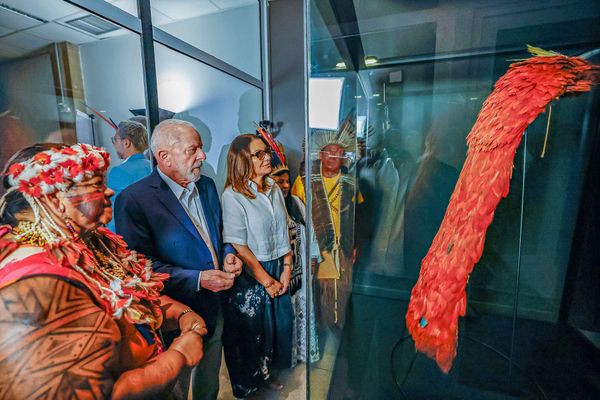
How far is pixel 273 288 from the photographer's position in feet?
3.93

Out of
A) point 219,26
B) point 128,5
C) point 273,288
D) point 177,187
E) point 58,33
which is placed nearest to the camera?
point 58,33

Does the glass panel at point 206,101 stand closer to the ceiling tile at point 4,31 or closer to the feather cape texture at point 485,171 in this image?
the ceiling tile at point 4,31

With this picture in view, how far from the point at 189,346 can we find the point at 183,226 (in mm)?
365

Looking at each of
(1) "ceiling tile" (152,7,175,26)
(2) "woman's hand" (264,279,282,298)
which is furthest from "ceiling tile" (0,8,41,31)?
(2) "woman's hand" (264,279,282,298)

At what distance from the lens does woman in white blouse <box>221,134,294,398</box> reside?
3.46 ft

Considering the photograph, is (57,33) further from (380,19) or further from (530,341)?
(530,341)

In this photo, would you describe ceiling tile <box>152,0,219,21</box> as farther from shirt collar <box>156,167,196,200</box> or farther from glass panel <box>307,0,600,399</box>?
shirt collar <box>156,167,196,200</box>

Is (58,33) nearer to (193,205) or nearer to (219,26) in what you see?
(193,205)

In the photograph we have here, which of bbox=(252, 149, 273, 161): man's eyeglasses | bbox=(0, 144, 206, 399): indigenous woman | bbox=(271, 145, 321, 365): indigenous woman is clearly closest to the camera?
bbox=(0, 144, 206, 399): indigenous woman

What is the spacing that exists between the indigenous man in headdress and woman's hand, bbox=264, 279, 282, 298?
0.21 meters

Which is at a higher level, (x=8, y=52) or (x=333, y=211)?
(x=8, y=52)

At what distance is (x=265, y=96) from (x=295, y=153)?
1.28 feet

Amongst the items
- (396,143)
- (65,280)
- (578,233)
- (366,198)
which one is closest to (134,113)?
(65,280)

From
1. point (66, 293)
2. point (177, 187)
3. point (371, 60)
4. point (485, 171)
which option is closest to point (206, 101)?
point (177, 187)
